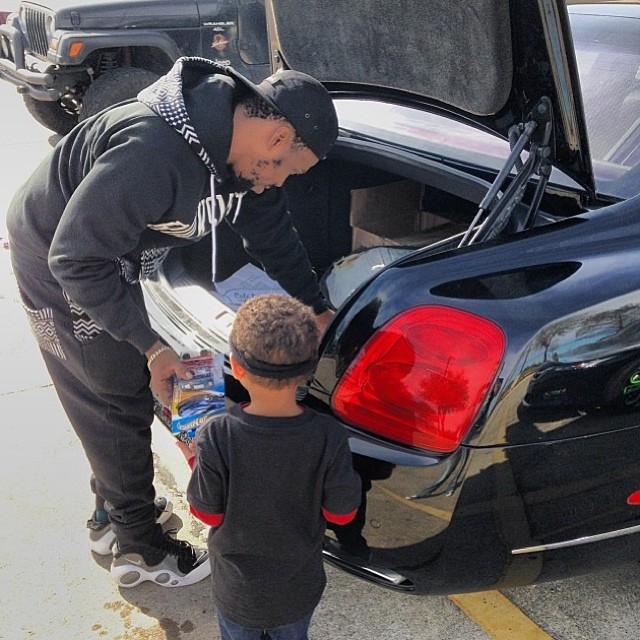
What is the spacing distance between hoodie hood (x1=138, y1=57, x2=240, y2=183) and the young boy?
391 millimetres

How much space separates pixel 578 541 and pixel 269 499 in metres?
0.78

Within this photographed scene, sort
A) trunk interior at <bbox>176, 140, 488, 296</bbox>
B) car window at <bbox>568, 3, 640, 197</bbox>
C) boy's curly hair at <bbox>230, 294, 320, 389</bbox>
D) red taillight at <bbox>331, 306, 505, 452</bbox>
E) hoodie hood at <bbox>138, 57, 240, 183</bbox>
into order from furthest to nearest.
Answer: trunk interior at <bbox>176, 140, 488, 296</bbox> < car window at <bbox>568, 3, 640, 197</bbox> < hoodie hood at <bbox>138, 57, 240, 183</bbox> < red taillight at <bbox>331, 306, 505, 452</bbox> < boy's curly hair at <bbox>230, 294, 320, 389</bbox>

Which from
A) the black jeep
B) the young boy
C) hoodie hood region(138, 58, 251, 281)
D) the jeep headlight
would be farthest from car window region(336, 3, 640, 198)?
the jeep headlight

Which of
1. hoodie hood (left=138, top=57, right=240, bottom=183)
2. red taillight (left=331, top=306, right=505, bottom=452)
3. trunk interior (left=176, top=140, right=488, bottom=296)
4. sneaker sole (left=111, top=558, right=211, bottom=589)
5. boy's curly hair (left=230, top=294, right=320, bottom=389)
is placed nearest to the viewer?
boy's curly hair (left=230, top=294, right=320, bottom=389)

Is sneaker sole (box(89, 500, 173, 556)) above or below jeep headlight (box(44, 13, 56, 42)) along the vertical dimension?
below

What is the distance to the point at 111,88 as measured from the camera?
6.13 metres

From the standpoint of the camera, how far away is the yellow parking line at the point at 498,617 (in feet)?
7.31

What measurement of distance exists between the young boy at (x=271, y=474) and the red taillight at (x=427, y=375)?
19 centimetres

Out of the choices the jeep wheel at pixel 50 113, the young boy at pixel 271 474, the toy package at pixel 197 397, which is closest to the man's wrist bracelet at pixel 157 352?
the toy package at pixel 197 397

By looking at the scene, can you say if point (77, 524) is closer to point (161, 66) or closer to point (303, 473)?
point (303, 473)

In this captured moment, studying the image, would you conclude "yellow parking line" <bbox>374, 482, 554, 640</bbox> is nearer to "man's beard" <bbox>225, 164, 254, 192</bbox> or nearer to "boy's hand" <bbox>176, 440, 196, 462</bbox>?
"boy's hand" <bbox>176, 440, 196, 462</bbox>

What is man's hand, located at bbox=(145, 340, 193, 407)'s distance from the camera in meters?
1.89

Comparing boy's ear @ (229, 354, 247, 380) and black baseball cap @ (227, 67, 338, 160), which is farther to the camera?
black baseball cap @ (227, 67, 338, 160)

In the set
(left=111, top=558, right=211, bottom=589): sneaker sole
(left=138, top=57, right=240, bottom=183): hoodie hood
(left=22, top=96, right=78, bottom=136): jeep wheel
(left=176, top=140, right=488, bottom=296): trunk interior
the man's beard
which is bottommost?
(left=22, top=96, right=78, bottom=136): jeep wheel
